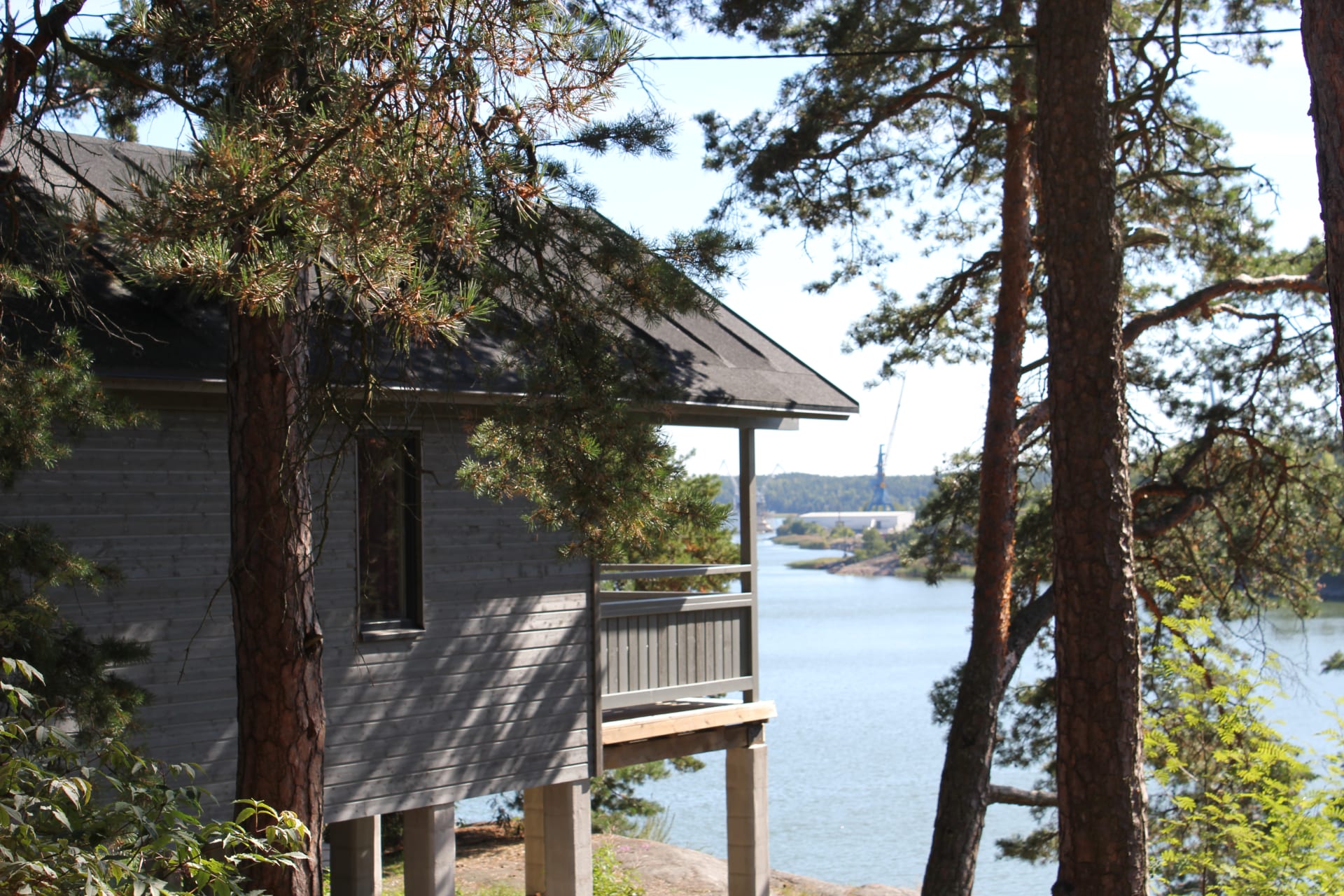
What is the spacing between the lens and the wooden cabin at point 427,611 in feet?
25.7

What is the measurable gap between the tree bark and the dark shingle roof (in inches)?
75.0

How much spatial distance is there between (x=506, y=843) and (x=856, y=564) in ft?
231

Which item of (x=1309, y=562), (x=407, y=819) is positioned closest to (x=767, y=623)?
(x=1309, y=562)

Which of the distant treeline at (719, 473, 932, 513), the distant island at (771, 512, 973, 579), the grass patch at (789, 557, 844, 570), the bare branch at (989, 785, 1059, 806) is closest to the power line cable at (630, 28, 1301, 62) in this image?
the bare branch at (989, 785, 1059, 806)

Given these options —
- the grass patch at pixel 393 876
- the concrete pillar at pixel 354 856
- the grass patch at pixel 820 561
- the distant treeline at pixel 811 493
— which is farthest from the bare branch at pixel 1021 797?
the grass patch at pixel 820 561

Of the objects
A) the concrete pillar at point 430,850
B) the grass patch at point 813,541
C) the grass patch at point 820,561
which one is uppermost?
the concrete pillar at point 430,850

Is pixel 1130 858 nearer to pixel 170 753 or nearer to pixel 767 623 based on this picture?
pixel 170 753

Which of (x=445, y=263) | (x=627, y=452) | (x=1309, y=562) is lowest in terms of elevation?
(x=1309, y=562)

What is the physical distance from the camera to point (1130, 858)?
6.47m

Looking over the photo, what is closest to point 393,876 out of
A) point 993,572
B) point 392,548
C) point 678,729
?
point 678,729

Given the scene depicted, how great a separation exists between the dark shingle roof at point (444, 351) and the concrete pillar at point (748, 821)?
11.3 ft

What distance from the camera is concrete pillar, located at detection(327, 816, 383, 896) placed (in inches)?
467

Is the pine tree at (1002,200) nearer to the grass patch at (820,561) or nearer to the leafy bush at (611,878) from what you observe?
the leafy bush at (611,878)

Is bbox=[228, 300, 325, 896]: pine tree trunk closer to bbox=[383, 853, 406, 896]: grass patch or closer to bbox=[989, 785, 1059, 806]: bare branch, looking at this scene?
bbox=[989, 785, 1059, 806]: bare branch
